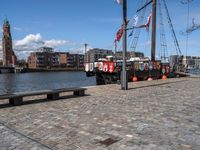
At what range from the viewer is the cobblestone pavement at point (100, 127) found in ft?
19.6

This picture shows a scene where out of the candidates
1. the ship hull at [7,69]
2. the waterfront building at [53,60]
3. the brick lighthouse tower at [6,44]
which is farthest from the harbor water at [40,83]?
the brick lighthouse tower at [6,44]

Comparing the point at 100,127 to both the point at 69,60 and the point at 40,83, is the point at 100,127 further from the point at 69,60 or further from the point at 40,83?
the point at 69,60

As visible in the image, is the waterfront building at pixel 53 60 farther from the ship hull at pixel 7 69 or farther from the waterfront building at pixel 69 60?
the ship hull at pixel 7 69

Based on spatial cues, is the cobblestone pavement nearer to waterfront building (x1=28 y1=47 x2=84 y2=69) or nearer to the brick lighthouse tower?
waterfront building (x1=28 y1=47 x2=84 y2=69)

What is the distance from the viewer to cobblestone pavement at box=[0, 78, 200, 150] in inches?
235

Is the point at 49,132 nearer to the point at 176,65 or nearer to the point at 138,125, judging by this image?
the point at 138,125

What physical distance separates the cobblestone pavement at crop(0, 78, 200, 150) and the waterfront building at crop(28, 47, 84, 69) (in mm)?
162642

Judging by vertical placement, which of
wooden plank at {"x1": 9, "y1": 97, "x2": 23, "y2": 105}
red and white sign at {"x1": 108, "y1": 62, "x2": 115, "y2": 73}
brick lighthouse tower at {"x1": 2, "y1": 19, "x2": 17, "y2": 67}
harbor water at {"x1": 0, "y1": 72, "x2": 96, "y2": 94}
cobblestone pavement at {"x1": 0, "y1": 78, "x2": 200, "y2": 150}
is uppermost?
brick lighthouse tower at {"x1": 2, "y1": 19, "x2": 17, "y2": 67}

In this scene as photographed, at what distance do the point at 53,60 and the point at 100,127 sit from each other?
178 m

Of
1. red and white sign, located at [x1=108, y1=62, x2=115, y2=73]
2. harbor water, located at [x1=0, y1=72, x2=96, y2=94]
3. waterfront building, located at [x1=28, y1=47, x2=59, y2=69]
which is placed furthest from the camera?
waterfront building, located at [x1=28, y1=47, x2=59, y2=69]

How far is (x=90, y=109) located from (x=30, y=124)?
2.91 metres

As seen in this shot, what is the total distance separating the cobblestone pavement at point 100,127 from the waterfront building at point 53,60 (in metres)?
163

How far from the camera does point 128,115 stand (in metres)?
9.02

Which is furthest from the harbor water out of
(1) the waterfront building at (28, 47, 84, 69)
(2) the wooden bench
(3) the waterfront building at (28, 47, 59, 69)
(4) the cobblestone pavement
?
(1) the waterfront building at (28, 47, 84, 69)
